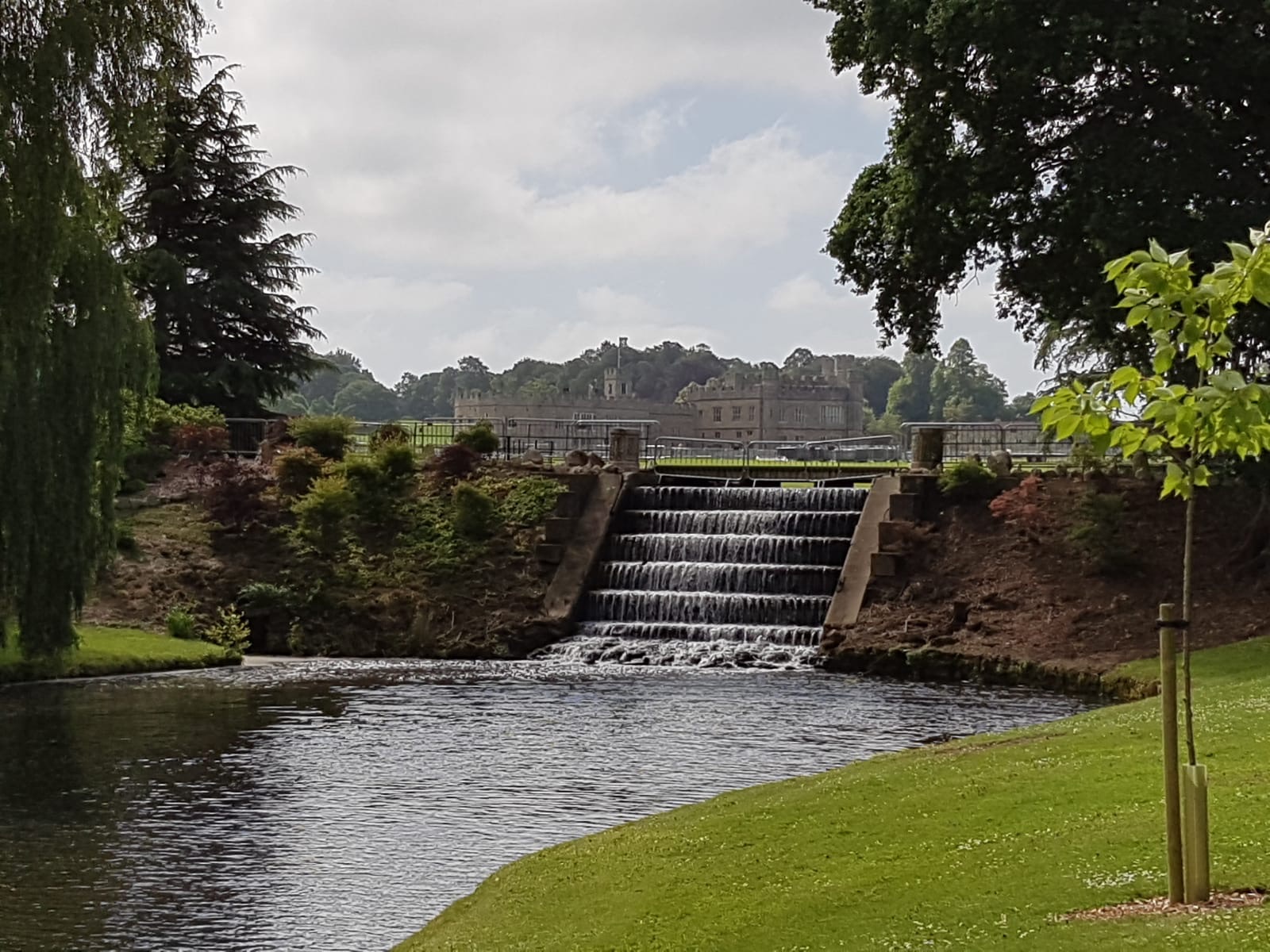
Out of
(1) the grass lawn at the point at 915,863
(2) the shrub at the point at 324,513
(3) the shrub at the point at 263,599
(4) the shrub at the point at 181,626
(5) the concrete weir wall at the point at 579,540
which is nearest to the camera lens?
(1) the grass lawn at the point at 915,863

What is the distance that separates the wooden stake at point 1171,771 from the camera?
7.90 m

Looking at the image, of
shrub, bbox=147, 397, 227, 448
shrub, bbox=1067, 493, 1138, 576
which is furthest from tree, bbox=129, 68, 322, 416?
shrub, bbox=1067, 493, 1138, 576

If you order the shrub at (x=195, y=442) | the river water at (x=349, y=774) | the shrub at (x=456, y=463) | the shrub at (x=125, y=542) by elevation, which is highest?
the shrub at (x=195, y=442)

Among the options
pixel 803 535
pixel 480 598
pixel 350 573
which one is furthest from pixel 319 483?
pixel 803 535

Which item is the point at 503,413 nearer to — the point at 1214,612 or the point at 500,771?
the point at 1214,612

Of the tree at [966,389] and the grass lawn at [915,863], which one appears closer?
the grass lawn at [915,863]

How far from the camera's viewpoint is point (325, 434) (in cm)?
4062

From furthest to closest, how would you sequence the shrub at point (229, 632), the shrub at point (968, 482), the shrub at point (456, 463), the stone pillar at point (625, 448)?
the stone pillar at point (625, 448) → the shrub at point (456, 463) → the shrub at point (968, 482) → the shrub at point (229, 632)

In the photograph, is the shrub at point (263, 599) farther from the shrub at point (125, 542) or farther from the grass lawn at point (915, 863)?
the grass lawn at point (915, 863)

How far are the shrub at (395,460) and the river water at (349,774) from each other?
883 cm

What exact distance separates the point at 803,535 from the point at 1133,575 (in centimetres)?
769

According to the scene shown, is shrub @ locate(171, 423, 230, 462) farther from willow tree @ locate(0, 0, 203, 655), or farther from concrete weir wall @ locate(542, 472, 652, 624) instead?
willow tree @ locate(0, 0, 203, 655)

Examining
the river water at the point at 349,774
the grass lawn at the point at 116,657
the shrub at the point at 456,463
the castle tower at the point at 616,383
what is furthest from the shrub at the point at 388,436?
the castle tower at the point at 616,383

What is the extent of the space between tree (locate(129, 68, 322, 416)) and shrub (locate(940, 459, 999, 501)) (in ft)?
77.6
